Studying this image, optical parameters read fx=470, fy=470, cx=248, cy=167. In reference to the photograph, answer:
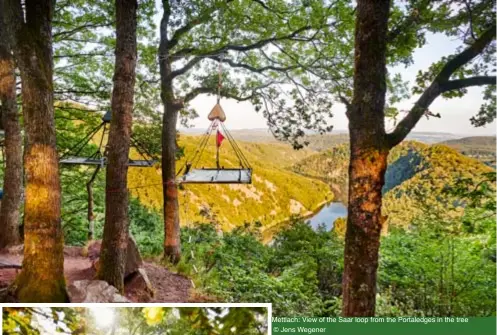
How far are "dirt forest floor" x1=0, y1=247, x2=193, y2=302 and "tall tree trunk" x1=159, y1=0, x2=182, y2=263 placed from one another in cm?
19

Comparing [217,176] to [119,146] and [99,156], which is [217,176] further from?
[99,156]

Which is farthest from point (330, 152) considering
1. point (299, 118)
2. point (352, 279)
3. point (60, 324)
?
point (60, 324)

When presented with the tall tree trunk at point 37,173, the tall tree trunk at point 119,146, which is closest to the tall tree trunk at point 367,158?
the tall tree trunk at point 119,146

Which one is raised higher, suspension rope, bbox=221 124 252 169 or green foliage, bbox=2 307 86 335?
suspension rope, bbox=221 124 252 169

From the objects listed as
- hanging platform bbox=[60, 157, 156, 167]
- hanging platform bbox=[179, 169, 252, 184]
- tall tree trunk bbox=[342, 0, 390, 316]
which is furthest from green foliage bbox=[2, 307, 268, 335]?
hanging platform bbox=[60, 157, 156, 167]

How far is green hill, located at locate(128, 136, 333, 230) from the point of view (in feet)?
10.8

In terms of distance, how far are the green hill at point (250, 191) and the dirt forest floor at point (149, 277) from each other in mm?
428

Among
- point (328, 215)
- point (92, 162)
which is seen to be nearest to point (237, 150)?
point (328, 215)

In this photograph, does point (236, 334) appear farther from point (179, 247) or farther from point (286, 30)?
point (286, 30)

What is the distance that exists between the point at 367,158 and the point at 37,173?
6.15 feet

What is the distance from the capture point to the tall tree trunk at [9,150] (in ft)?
12.7

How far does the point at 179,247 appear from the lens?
11.8 feet

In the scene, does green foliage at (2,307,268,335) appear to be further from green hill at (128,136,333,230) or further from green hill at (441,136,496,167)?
green hill at (441,136,496,167)

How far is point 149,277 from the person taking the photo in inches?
130
